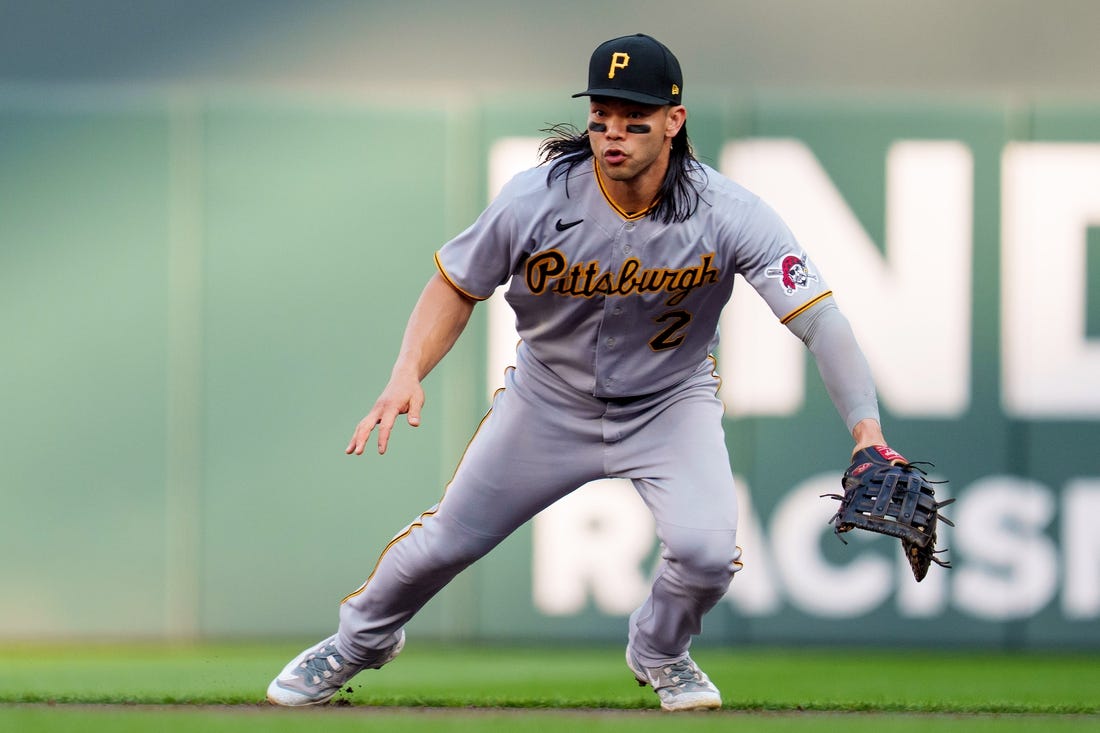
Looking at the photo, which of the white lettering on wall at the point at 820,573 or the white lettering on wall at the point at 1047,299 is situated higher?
the white lettering on wall at the point at 1047,299

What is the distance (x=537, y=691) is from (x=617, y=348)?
152 centimetres

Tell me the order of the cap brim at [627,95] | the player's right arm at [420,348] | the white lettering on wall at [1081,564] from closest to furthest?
Result: the player's right arm at [420,348] < the cap brim at [627,95] < the white lettering on wall at [1081,564]

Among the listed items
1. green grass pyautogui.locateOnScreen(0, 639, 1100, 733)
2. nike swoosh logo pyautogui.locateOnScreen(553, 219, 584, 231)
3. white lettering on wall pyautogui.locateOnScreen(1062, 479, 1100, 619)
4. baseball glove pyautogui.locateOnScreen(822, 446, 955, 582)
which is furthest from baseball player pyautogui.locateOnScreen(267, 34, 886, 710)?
white lettering on wall pyautogui.locateOnScreen(1062, 479, 1100, 619)

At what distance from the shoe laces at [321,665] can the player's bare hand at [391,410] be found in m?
0.78

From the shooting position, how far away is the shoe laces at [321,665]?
4.34m

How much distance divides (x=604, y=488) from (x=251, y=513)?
1.39 m

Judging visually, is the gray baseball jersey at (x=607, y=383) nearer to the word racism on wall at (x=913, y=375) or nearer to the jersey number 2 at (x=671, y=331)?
the jersey number 2 at (x=671, y=331)

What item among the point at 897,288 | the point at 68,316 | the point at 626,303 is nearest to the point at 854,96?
the point at 897,288

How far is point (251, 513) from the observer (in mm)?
6582

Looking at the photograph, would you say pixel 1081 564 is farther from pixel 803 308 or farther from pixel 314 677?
pixel 314 677

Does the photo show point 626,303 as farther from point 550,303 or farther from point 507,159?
point 507,159

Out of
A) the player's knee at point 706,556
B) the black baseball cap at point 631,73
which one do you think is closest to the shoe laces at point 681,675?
the player's knee at point 706,556

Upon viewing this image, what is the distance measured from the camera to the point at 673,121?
411 cm

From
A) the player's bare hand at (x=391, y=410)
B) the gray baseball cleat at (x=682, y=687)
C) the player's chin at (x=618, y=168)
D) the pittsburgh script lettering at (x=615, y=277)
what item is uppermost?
the player's chin at (x=618, y=168)
